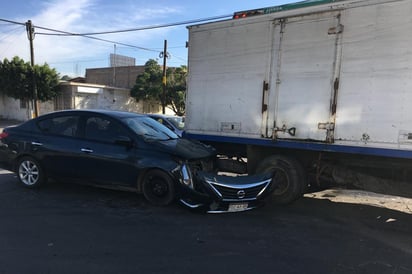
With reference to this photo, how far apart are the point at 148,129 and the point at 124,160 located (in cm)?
83

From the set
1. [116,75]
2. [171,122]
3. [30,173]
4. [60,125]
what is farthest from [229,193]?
[116,75]

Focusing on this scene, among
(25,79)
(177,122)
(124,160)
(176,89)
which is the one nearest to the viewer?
(124,160)

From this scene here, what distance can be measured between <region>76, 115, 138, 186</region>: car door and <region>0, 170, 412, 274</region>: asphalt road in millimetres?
428

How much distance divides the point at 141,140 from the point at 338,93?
313 cm

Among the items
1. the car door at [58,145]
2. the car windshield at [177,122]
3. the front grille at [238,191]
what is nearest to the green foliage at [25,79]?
the car windshield at [177,122]

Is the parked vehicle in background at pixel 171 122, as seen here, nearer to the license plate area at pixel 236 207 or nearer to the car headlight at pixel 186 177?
the car headlight at pixel 186 177

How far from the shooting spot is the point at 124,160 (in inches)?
230

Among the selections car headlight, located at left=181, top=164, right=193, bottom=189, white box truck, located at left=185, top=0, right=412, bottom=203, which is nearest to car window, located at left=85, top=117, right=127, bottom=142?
car headlight, located at left=181, top=164, right=193, bottom=189

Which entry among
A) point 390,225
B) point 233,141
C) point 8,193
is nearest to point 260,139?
point 233,141

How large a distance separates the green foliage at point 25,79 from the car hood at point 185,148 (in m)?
22.9

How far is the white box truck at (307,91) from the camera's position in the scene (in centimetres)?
497

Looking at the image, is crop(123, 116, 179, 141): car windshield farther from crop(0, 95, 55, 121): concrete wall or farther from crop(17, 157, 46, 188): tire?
crop(0, 95, 55, 121): concrete wall

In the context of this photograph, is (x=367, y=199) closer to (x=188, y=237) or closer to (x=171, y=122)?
(x=188, y=237)

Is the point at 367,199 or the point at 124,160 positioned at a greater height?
the point at 124,160
